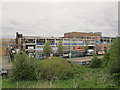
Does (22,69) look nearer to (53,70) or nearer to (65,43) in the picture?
(53,70)

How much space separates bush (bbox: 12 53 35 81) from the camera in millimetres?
8898

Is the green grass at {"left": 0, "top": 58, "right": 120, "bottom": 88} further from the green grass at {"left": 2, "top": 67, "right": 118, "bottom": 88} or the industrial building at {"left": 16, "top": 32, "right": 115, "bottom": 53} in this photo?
the industrial building at {"left": 16, "top": 32, "right": 115, "bottom": 53}

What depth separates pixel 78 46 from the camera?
38.9 m

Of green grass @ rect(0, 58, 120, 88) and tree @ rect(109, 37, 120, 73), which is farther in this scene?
tree @ rect(109, 37, 120, 73)

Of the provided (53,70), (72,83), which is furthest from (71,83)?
(53,70)

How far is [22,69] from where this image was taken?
9.00 metres

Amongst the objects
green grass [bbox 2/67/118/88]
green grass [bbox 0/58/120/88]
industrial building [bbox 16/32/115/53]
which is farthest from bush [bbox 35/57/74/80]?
industrial building [bbox 16/32/115/53]

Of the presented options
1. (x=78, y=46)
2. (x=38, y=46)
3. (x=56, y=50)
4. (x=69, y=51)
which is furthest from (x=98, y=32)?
(x=38, y=46)

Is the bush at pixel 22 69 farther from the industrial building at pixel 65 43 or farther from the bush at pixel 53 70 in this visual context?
the industrial building at pixel 65 43

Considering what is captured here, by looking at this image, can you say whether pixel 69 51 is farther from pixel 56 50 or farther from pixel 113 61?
pixel 113 61

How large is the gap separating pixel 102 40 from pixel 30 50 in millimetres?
32920

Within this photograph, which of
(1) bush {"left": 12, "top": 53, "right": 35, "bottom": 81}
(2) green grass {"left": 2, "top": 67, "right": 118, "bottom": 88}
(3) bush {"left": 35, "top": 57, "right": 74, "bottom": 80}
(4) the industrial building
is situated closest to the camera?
(2) green grass {"left": 2, "top": 67, "right": 118, "bottom": 88}

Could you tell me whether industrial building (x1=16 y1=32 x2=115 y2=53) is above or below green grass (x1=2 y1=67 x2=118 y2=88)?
above

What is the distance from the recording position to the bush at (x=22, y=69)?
8898mm
